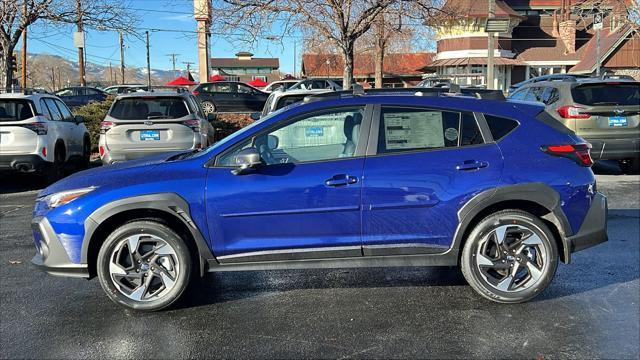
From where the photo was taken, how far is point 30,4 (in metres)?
12.6

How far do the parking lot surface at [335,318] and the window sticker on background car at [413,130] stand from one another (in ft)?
4.17

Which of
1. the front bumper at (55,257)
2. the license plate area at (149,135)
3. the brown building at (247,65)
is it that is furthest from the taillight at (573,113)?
the brown building at (247,65)

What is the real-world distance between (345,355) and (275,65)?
306ft

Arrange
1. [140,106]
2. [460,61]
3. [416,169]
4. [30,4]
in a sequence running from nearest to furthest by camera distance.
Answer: [416,169], [140,106], [30,4], [460,61]

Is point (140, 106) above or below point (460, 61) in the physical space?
below

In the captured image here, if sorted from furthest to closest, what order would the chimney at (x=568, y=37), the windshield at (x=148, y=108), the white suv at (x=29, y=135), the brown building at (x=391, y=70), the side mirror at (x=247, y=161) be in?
1. the brown building at (x=391, y=70)
2. the chimney at (x=568, y=37)
3. the white suv at (x=29, y=135)
4. the windshield at (x=148, y=108)
5. the side mirror at (x=247, y=161)

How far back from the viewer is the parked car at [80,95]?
1068 inches

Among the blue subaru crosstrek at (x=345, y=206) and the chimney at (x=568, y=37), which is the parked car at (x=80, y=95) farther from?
the chimney at (x=568, y=37)

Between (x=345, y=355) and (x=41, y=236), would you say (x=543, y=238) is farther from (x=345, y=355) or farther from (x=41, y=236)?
(x=41, y=236)

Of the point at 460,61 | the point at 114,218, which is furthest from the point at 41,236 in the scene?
the point at 460,61

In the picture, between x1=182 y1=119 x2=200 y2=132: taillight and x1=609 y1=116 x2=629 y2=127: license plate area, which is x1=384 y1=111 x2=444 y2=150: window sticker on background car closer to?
x1=182 y1=119 x2=200 y2=132: taillight

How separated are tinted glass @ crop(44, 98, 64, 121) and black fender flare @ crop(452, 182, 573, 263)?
8726 millimetres

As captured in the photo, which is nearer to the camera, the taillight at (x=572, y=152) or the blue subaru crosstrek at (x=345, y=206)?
the blue subaru crosstrek at (x=345, y=206)

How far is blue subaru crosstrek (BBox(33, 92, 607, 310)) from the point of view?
4.20m
